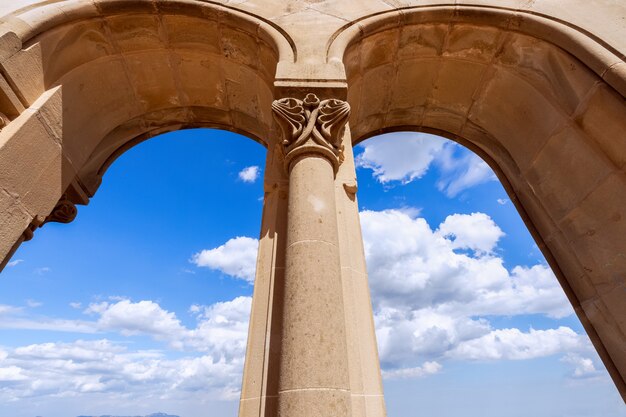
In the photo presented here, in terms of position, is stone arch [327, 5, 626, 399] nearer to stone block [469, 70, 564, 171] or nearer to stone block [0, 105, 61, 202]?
stone block [469, 70, 564, 171]

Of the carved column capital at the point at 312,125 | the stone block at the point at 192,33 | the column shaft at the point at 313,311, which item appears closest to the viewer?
the column shaft at the point at 313,311

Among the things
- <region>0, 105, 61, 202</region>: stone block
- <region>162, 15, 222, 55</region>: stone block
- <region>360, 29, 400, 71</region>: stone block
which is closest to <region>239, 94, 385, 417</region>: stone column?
<region>360, 29, 400, 71</region>: stone block

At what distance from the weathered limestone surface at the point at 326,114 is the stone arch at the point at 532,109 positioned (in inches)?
0.9

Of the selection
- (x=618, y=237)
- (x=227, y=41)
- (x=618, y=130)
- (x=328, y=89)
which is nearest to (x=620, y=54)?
(x=618, y=130)

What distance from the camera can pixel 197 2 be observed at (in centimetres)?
505

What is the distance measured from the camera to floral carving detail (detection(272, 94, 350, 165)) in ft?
11.8

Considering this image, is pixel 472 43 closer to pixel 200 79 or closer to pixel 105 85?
pixel 200 79

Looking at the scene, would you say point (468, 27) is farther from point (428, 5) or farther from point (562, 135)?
point (562, 135)

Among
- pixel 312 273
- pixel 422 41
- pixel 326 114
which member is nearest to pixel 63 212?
pixel 326 114

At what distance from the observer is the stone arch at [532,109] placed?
422 cm

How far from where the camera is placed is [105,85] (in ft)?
18.0

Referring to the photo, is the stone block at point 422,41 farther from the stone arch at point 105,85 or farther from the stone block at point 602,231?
the stone block at point 602,231

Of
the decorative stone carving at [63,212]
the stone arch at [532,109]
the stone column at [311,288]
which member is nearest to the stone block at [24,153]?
the decorative stone carving at [63,212]

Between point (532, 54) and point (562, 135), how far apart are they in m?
1.22
